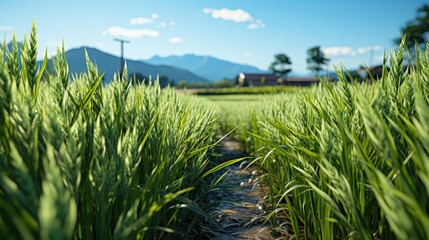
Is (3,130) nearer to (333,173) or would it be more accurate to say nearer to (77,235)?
(77,235)

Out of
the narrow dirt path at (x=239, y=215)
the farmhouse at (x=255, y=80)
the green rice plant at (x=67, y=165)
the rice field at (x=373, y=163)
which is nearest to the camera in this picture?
the green rice plant at (x=67, y=165)

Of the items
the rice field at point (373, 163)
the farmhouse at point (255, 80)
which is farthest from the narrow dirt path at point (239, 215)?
the farmhouse at point (255, 80)

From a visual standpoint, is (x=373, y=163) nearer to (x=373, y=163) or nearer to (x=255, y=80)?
(x=373, y=163)

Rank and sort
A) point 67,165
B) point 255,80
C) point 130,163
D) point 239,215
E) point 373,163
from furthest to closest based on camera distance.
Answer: point 255,80
point 239,215
point 373,163
point 130,163
point 67,165

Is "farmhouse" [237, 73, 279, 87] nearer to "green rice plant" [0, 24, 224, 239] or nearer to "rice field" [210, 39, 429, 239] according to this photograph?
"rice field" [210, 39, 429, 239]

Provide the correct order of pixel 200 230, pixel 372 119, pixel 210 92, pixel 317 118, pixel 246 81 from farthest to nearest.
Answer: pixel 246 81 < pixel 210 92 < pixel 200 230 < pixel 317 118 < pixel 372 119

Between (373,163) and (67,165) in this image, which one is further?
(373,163)

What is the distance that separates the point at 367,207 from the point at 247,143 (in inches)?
141

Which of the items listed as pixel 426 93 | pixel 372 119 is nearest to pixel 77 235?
pixel 372 119

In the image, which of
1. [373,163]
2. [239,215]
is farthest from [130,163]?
[239,215]

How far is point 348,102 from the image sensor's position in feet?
4.48

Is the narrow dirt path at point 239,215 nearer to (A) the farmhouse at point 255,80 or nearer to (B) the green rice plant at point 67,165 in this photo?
(B) the green rice plant at point 67,165

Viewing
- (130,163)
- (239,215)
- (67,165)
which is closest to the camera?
(67,165)

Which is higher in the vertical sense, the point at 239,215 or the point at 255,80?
the point at 255,80
